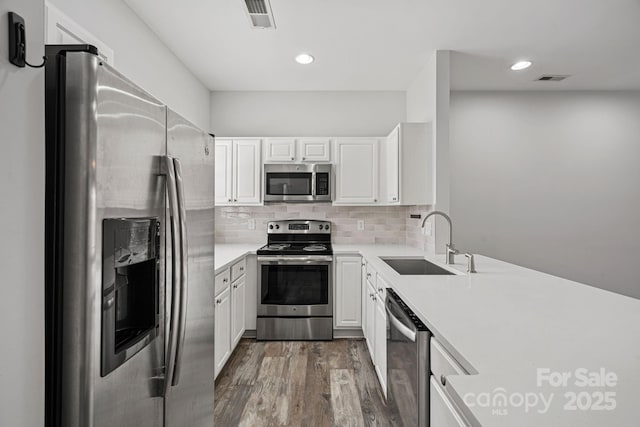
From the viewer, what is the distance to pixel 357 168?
3.84 meters

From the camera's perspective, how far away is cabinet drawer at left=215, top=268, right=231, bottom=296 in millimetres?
2562

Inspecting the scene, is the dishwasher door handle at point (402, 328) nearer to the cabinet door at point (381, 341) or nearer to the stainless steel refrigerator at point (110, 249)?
the cabinet door at point (381, 341)

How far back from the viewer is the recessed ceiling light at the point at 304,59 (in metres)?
3.14

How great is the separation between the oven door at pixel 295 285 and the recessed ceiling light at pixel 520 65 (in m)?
2.53

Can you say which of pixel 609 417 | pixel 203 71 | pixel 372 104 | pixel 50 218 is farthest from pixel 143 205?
pixel 372 104

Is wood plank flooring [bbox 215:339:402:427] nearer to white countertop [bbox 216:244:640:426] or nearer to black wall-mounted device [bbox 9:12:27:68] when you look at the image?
white countertop [bbox 216:244:640:426]

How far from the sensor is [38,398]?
34.1 inches

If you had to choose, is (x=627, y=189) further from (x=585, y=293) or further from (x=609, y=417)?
(x=609, y=417)

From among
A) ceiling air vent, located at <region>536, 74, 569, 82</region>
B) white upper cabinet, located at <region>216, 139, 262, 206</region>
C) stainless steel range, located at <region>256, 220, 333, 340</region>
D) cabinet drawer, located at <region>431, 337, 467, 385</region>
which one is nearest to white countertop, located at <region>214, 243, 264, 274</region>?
stainless steel range, located at <region>256, 220, 333, 340</region>

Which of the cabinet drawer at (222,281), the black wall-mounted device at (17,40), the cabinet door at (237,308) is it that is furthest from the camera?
the cabinet door at (237,308)

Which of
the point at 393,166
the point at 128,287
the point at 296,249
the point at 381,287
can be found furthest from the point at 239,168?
the point at 128,287

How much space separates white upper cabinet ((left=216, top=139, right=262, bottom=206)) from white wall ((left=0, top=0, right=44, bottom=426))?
2938mm

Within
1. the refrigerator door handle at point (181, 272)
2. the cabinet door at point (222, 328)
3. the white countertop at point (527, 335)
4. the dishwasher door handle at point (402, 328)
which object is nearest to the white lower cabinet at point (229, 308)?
the cabinet door at point (222, 328)

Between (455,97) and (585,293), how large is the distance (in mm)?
2996
